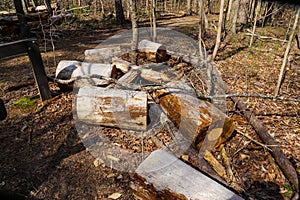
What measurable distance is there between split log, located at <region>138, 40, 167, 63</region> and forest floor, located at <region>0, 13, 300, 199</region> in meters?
1.65

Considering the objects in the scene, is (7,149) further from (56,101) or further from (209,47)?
(209,47)

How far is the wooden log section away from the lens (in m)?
2.63

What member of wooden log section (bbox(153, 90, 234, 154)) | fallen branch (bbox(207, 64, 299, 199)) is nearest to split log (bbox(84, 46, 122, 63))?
wooden log section (bbox(153, 90, 234, 154))

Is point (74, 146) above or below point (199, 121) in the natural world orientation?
below

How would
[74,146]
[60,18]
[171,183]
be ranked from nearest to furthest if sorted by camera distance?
[171,183] < [74,146] < [60,18]

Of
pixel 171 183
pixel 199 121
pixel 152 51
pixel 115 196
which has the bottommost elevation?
pixel 115 196

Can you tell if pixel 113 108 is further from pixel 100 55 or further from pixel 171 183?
pixel 100 55

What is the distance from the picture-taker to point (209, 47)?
723cm

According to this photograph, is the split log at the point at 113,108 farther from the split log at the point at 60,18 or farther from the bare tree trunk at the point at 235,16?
the split log at the point at 60,18

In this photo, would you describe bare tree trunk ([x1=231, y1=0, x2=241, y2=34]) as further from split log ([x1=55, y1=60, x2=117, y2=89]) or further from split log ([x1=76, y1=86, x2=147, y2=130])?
split log ([x1=76, y1=86, x2=147, y2=130])

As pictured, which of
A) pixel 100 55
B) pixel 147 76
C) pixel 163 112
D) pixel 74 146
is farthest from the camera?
pixel 100 55

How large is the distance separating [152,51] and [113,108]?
2.78m

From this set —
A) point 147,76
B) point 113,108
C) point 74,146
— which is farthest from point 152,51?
point 74,146

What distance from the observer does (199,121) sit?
2633 mm
